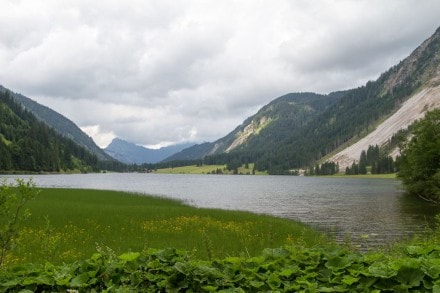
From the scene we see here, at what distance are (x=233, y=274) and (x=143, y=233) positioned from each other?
20631 millimetres

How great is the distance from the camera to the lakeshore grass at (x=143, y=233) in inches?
832

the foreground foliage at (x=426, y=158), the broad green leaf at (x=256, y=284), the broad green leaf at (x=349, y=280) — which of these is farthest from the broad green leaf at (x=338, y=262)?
the foreground foliage at (x=426, y=158)

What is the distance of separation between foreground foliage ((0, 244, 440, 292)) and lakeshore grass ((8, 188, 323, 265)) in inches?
180

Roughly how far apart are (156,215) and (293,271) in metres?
31.5

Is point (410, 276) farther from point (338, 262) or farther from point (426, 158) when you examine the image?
point (426, 158)

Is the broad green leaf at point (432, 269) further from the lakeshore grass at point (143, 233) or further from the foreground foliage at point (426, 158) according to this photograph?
the foreground foliage at point (426, 158)

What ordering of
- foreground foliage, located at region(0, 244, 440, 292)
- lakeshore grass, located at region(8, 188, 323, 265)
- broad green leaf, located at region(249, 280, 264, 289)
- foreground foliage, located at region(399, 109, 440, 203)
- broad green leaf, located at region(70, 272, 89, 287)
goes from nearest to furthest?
foreground foliage, located at region(0, 244, 440, 292)
broad green leaf, located at region(249, 280, 264, 289)
broad green leaf, located at region(70, 272, 89, 287)
lakeshore grass, located at region(8, 188, 323, 265)
foreground foliage, located at region(399, 109, 440, 203)

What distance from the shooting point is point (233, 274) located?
8773 mm

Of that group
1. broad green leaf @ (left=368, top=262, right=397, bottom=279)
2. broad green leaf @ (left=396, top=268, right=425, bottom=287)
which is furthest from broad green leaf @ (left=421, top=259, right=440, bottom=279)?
broad green leaf @ (left=368, top=262, right=397, bottom=279)

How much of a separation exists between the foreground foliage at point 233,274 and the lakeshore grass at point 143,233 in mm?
4560

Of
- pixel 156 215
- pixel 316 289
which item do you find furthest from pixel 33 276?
pixel 156 215

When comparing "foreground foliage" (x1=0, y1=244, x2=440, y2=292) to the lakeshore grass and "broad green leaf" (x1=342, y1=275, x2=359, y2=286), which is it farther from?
the lakeshore grass

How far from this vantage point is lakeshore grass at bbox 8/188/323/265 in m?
21.1

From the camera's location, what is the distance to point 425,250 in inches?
409
